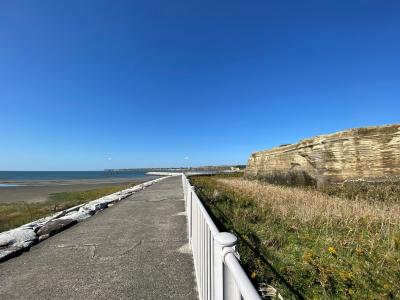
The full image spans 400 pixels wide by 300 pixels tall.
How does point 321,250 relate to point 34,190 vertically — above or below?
above

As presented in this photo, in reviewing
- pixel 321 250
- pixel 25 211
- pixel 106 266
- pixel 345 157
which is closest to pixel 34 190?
pixel 25 211

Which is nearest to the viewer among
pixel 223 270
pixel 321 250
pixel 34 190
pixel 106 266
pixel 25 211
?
pixel 223 270

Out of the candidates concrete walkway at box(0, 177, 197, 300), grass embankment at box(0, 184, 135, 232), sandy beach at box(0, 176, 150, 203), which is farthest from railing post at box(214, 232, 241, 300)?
sandy beach at box(0, 176, 150, 203)

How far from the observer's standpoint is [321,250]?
4.73m

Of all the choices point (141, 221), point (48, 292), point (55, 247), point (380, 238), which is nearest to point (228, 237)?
point (48, 292)

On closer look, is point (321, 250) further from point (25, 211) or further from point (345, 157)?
point (25, 211)

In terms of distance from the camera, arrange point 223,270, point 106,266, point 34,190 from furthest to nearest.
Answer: point 34,190
point 106,266
point 223,270

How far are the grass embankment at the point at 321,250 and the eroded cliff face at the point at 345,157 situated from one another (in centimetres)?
433

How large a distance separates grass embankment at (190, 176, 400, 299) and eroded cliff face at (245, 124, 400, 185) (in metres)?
4.33

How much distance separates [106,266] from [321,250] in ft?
13.1

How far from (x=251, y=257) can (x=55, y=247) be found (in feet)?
14.5

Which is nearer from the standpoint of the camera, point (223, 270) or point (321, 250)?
point (223, 270)

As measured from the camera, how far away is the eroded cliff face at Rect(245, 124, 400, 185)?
10344mm

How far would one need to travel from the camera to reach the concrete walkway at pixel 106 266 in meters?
3.71
